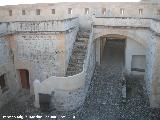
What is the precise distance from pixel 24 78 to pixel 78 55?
473 centimetres

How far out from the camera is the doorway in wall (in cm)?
1940

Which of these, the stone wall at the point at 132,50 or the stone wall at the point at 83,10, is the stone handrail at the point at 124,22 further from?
the stone wall at the point at 132,50

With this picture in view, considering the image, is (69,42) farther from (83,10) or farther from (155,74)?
(155,74)

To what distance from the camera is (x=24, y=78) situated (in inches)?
774

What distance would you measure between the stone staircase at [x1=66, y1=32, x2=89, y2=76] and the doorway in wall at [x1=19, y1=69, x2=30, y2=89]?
12.3 ft

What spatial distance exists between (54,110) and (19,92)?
14.0 ft

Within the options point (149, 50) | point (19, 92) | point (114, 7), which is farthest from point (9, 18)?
point (149, 50)

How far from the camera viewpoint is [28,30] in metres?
17.6

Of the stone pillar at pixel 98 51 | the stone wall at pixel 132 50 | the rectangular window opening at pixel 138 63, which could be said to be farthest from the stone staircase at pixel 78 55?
the rectangular window opening at pixel 138 63

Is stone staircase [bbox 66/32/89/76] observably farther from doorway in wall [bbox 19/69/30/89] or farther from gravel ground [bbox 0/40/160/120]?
doorway in wall [bbox 19/69/30/89]

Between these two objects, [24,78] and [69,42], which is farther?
[24,78]

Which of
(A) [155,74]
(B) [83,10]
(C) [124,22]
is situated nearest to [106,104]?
(A) [155,74]

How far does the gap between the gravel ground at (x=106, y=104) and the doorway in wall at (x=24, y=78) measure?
53cm

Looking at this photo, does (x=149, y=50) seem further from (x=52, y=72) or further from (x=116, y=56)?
(x=52, y=72)
